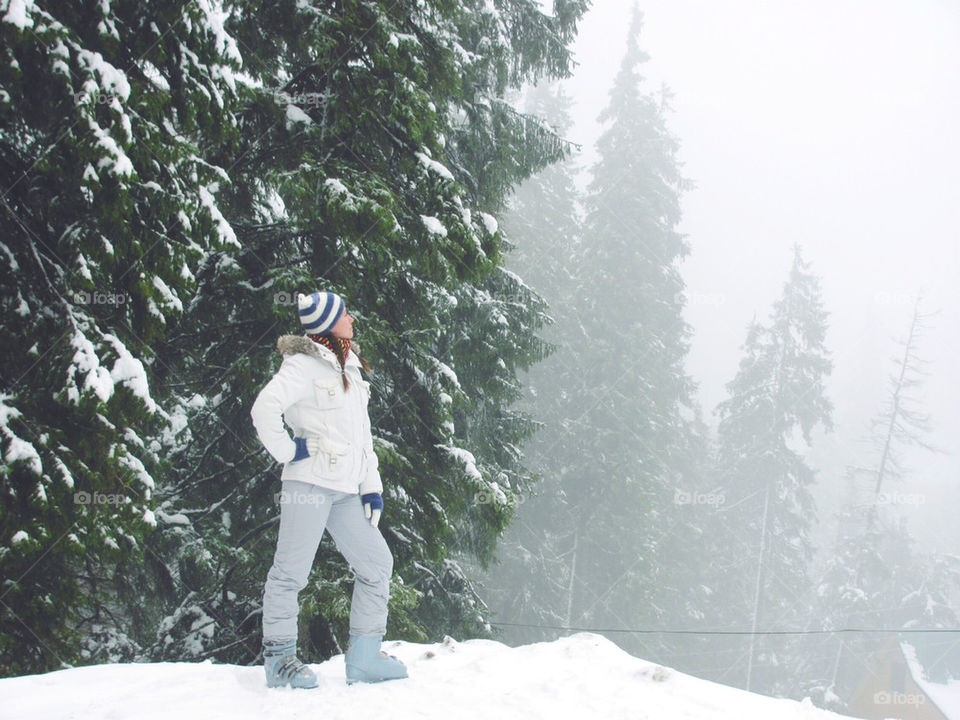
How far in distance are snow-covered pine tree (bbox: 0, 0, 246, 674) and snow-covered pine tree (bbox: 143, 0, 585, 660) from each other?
109 cm

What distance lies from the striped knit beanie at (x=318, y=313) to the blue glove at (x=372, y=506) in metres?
0.99

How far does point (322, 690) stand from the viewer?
369cm

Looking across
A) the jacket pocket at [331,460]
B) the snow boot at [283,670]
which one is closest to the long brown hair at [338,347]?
the jacket pocket at [331,460]

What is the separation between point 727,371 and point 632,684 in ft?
350

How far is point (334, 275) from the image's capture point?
5.84 meters

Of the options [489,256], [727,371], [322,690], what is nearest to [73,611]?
[322,690]

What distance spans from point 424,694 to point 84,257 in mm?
3085

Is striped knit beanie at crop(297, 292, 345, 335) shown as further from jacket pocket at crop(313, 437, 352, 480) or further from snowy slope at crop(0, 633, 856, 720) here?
snowy slope at crop(0, 633, 856, 720)

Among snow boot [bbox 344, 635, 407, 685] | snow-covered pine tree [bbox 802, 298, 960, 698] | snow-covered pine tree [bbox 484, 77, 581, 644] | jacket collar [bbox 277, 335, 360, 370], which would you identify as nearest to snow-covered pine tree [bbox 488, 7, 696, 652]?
snow-covered pine tree [bbox 484, 77, 581, 644]

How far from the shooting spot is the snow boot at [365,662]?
389 centimetres

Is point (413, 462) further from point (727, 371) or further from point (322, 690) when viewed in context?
point (727, 371)

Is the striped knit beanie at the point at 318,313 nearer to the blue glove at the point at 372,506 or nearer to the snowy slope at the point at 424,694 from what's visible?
the blue glove at the point at 372,506

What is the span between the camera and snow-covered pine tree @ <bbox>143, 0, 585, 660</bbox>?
534 cm

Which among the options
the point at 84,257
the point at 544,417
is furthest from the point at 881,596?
the point at 84,257
